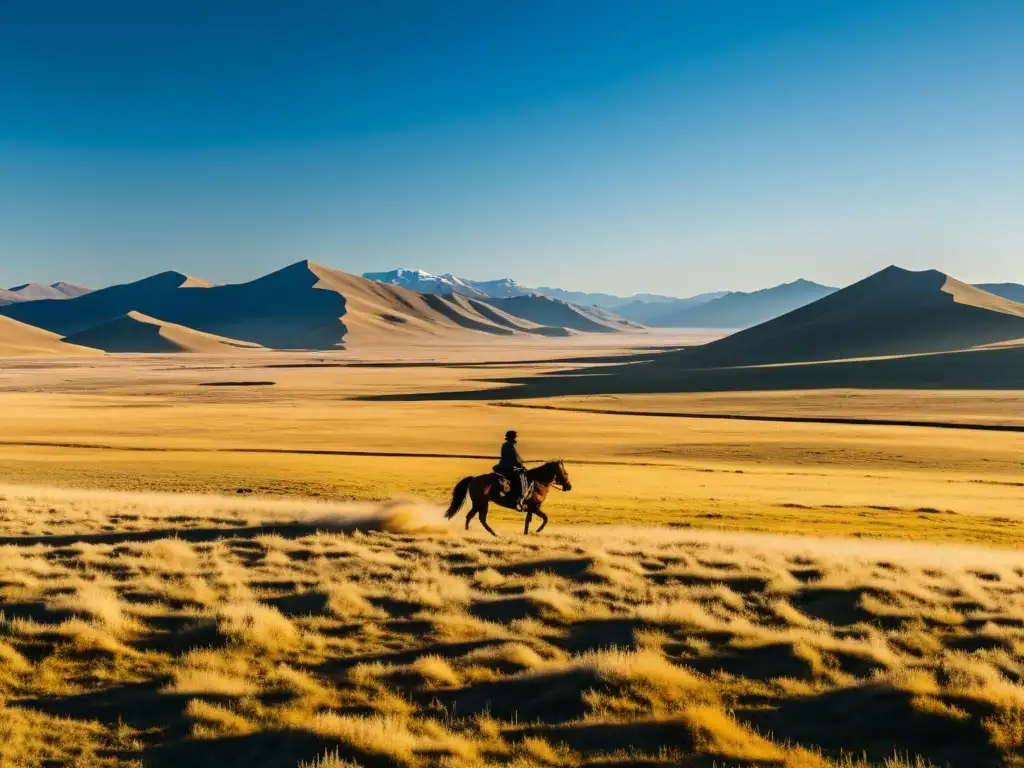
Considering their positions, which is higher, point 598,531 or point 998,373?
point 998,373

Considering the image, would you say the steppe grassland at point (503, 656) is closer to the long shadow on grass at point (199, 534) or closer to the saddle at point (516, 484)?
the long shadow on grass at point (199, 534)

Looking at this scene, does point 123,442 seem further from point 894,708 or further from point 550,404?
point 894,708

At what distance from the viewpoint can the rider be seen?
18.9m

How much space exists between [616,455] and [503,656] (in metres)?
34.9

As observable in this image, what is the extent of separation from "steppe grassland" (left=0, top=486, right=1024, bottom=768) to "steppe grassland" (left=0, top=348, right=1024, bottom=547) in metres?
9.82

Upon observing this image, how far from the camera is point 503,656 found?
31.7 feet

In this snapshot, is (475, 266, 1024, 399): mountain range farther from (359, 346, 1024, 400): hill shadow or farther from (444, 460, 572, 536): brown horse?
(444, 460, 572, 536): brown horse

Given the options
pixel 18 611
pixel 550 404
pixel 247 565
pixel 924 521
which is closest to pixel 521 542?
pixel 247 565

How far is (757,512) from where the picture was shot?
1015 inches

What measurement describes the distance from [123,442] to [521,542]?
129ft

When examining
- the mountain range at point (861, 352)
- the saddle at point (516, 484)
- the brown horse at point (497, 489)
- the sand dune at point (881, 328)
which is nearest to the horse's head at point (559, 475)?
the brown horse at point (497, 489)

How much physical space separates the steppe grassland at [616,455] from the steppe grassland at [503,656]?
9.82 m

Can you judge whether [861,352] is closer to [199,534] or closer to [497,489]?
[497,489]

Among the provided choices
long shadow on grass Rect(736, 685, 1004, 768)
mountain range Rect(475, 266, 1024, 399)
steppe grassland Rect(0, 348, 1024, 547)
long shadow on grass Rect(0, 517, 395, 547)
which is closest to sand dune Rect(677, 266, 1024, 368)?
mountain range Rect(475, 266, 1024, 399)
